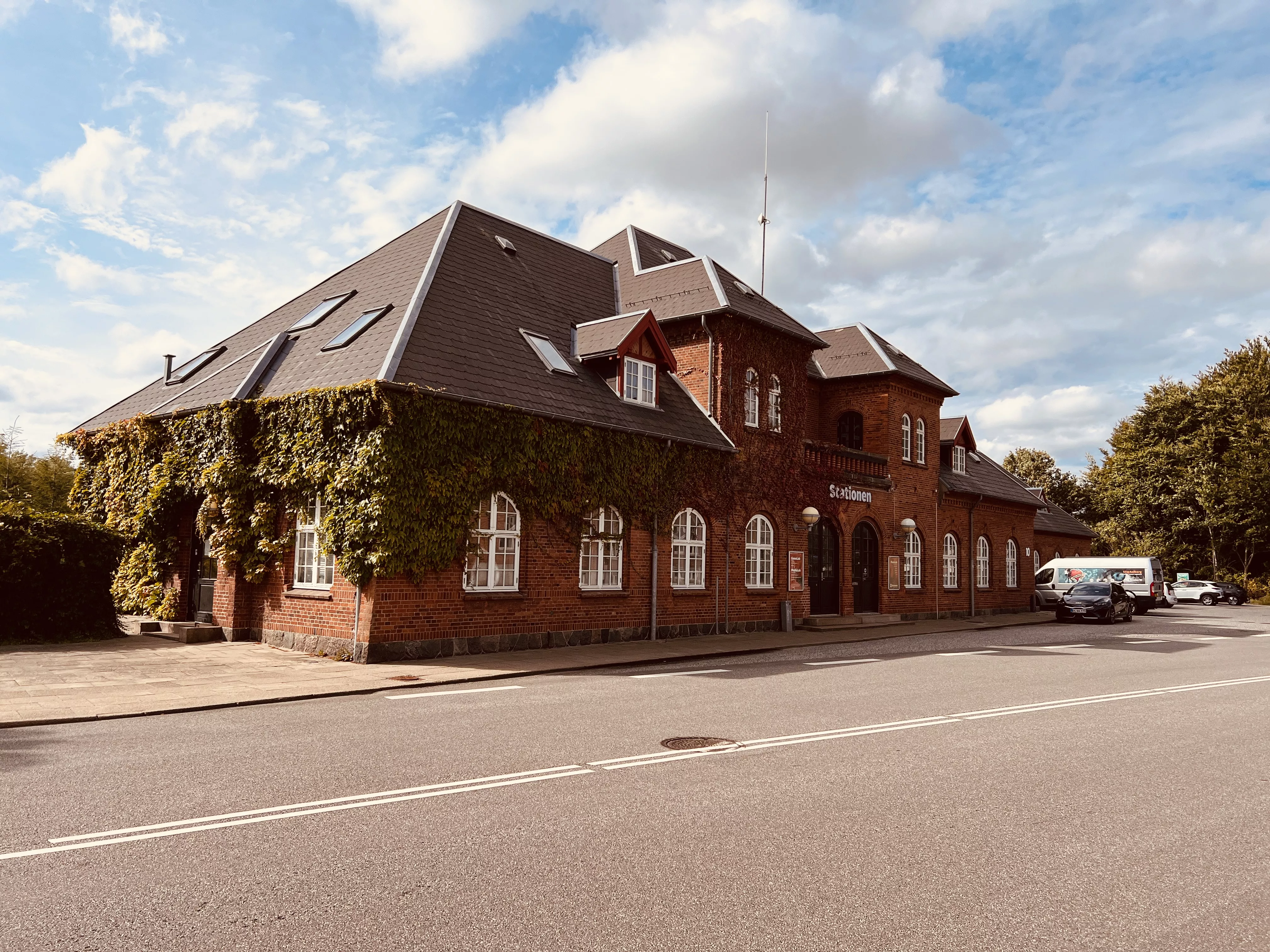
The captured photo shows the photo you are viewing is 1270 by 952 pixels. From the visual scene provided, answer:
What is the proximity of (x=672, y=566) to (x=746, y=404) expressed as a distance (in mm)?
4915

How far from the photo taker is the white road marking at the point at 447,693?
11.4 meters

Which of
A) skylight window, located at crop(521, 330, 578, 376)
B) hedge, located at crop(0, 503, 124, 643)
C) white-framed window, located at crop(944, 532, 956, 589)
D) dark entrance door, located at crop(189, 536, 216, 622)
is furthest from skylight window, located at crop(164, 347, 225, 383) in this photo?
white-framed window, located at crop(944, 532, 956, 589)

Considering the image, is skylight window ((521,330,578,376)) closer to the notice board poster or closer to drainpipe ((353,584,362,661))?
drainpipe ((353,584,362,661))

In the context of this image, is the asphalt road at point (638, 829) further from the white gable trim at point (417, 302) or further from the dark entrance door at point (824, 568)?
the dark entrance door at point (824, 568)

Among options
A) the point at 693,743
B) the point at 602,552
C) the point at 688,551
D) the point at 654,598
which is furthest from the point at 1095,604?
the point at 693,743

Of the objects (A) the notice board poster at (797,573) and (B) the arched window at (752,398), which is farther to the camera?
(A) the notice board poster at (797,573)

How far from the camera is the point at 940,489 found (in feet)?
101

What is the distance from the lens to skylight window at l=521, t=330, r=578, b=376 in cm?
1873

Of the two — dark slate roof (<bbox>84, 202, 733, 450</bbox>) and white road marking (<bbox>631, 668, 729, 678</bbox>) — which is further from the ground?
dark slate roof (<bbox>84, 202, 733, 450</bbox>)

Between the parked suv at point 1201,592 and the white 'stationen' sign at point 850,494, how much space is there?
2974cm

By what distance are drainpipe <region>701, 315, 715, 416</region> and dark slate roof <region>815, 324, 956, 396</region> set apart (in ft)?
27.0

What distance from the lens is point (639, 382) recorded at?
20.3 m

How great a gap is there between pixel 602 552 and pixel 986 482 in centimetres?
2193

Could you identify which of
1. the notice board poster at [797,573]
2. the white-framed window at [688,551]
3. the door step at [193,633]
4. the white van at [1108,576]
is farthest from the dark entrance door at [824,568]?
the white van at [1108,576]
